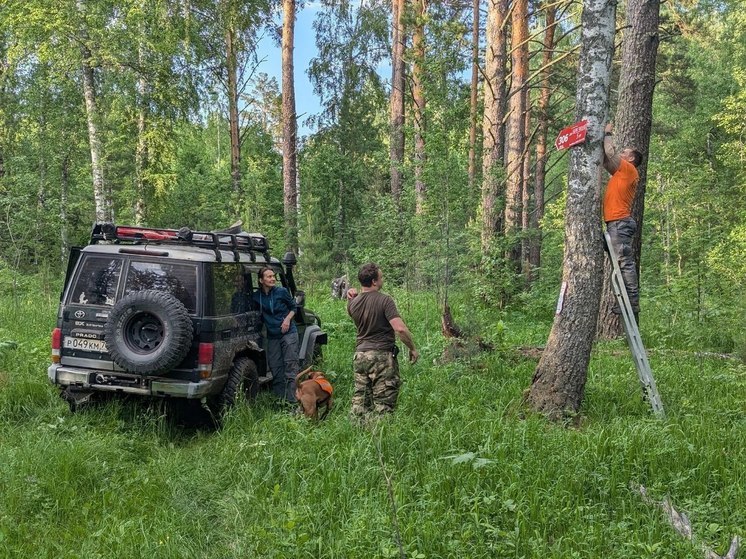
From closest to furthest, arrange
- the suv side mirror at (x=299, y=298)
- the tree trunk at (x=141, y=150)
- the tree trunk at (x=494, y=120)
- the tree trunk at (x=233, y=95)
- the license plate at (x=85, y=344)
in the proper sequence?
the license plate at (x=85, y=344) → the suv side mirror at (x=299, y=298) → the tree trunk at (x=494, y=120) → the tree trunk at (x=141, y=150) → the tree trunk at (x=233, y=95)

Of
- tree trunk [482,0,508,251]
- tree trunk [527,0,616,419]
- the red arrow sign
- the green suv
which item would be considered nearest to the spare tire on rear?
the green suv

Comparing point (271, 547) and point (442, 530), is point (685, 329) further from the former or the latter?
point (271, 547)

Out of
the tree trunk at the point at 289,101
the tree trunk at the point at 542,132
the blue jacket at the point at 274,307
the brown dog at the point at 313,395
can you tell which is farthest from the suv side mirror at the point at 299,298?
the tree trunk at the point at 542,132

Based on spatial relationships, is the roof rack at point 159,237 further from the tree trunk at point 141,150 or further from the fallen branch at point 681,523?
the tree trunk at point 141,150

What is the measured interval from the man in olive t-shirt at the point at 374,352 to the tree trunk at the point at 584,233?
147cm

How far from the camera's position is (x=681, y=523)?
11.7 ft

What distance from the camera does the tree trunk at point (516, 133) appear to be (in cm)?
1355

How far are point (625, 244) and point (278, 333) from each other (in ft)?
14.1

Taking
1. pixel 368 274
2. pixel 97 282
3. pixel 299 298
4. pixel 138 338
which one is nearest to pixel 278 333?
pixel 299 298

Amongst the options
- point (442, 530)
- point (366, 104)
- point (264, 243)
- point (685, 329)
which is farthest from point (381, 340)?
point (366, 104)

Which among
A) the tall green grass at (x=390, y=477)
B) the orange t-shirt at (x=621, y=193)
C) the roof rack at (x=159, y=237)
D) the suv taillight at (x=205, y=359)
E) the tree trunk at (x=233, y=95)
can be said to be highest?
the tree trunk at (x=233, y=95)

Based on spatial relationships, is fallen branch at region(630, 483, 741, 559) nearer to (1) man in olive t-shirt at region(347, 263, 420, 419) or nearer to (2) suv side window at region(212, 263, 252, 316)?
(1) man in olive t-shirt at region(347, 263, 420, 419)

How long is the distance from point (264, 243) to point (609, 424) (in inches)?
198

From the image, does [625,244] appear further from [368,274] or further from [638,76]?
[638,76]
